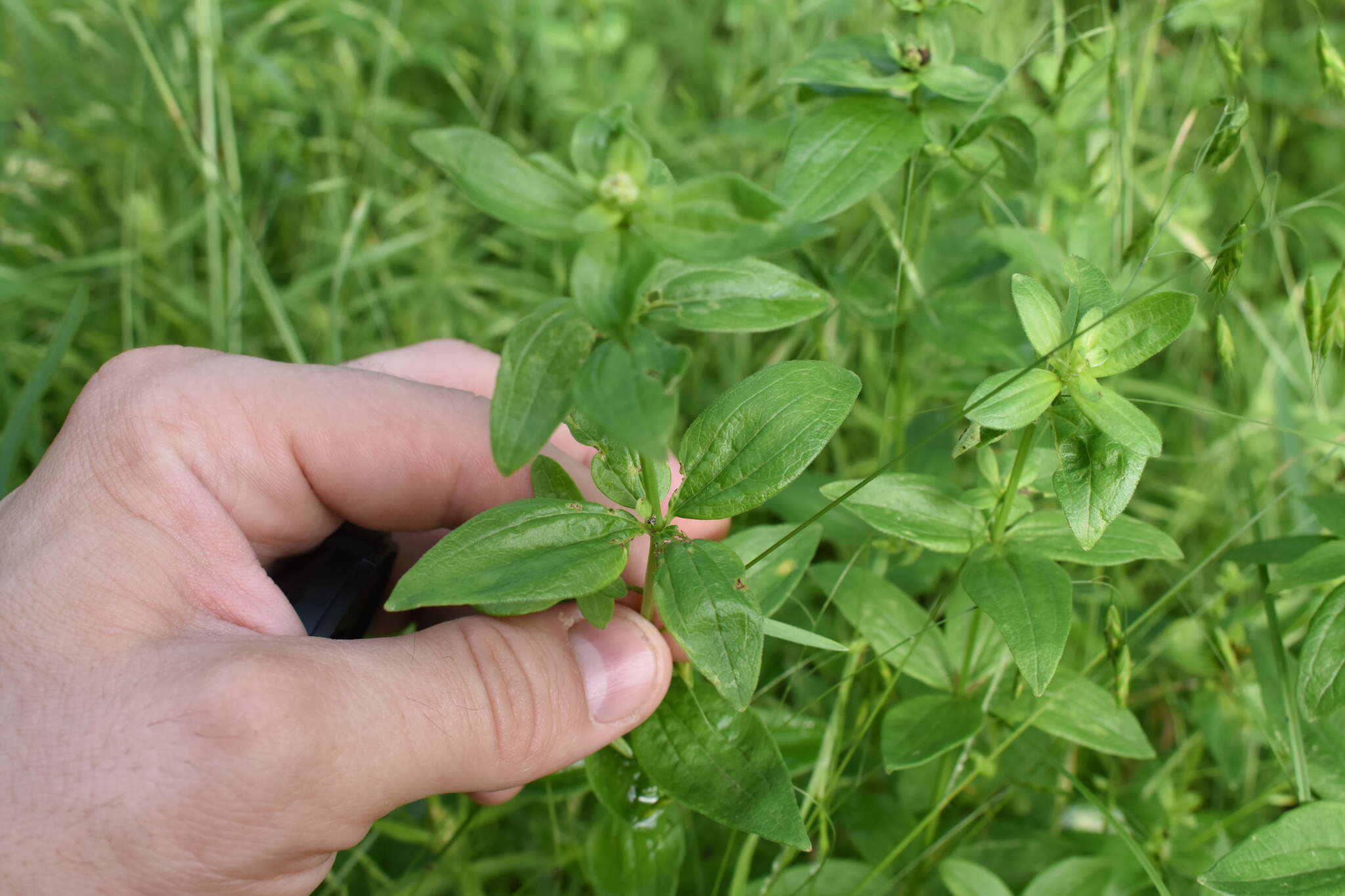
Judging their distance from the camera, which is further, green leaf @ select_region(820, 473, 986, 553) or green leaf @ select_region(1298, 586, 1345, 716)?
green leaf @ select_region(820, 473, 986, 553)

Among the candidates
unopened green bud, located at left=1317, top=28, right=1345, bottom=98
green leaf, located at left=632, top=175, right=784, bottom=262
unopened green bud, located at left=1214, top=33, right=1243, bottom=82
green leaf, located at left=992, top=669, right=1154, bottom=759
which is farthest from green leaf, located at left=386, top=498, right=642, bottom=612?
unopened green bud, located at left=1317, top=28, right=1345, bottom=98

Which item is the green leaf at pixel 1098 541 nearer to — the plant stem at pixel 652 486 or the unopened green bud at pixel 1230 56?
the plant stem at pixel 652 486

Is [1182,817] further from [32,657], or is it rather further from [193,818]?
[32,657]

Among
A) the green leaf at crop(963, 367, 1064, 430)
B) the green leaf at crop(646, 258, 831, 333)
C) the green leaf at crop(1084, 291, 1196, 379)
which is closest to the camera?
the green leaf at crop(646, 258, 831, 333)

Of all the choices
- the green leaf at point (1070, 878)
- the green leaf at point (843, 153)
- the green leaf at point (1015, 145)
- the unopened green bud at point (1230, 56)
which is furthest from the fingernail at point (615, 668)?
the unopened green bud at point (1230, 56)

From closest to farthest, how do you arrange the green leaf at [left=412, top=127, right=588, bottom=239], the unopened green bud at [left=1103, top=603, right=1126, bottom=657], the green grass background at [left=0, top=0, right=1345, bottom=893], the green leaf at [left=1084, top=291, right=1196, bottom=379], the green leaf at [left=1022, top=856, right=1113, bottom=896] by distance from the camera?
the green leaf at [left=412, top=127, right=588, bottom=239] → the green leaf at [left=1084, top=291, right=1196, bottom=379] → the unopened green bud at [left=1103, top=603, right=1126, bottom=657] → the green leaf at [left=1022, top=856, right=1113, bottom=896] → the green grass background at [left=0, top=0, right=1345, bottom=893]

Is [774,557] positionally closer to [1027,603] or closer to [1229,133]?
[1027,603]

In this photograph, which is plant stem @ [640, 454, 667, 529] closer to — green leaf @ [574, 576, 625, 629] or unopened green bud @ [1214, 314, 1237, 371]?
green leaf @ [574, 576, 625, 629]
